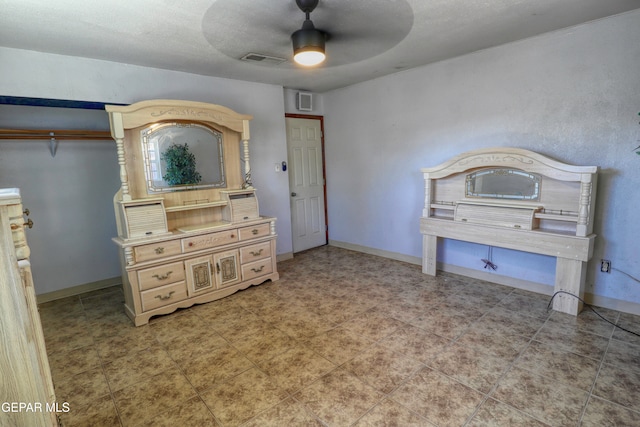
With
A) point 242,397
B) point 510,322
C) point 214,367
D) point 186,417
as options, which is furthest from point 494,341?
point 186,417

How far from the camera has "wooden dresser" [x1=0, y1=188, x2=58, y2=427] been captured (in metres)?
1.01

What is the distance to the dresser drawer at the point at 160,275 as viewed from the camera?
2898 millimetres

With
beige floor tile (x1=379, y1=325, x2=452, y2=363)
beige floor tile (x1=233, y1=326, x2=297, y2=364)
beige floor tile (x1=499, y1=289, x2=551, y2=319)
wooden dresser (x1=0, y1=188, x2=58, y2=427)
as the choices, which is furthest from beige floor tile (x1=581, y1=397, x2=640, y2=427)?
wooden dresser (x1=0, y1=188, x2=58, y2=427)

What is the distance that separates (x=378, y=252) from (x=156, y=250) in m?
3.06

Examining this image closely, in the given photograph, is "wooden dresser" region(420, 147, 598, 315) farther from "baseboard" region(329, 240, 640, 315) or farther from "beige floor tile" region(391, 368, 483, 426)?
"beige floor tile" region(391, 368, 483, 426)

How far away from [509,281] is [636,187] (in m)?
1.41

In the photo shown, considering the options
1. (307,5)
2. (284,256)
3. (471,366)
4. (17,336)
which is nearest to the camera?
(17,336)

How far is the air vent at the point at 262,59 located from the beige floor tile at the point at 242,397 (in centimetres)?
288

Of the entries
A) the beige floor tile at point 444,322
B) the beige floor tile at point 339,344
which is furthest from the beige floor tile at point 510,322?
the beige floor tile at point 339,344

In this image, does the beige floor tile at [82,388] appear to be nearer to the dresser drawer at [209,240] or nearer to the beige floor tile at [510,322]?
the dresser drawer at [209,240]

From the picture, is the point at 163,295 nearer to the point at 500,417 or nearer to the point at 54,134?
the point at 54,134

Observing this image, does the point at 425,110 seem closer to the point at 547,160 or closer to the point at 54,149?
the point at 547,160

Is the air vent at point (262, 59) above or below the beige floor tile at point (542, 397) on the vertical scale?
above

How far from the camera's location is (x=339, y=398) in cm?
194
